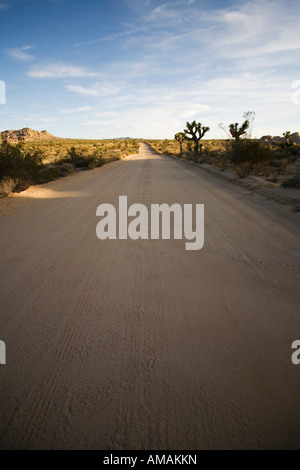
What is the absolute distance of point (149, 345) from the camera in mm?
2252

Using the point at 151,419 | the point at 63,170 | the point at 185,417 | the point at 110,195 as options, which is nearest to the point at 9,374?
the point at 151,419

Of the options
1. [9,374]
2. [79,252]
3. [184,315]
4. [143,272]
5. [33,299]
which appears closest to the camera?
[9,374]

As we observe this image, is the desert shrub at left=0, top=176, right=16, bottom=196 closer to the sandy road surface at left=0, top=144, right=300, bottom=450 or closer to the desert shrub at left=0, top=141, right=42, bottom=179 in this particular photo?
the desert shrub at left=0, top=141, right=42, bottom=179

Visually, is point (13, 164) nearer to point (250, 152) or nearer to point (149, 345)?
point (149, 345)

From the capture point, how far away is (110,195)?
27.9ft

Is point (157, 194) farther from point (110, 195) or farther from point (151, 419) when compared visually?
point (151, 419)

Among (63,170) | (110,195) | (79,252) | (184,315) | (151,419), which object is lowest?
(151,419)

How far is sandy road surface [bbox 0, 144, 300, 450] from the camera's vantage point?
1618 millimetres

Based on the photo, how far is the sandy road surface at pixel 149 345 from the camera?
162cm

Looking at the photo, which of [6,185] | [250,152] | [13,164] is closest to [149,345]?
[6,185]

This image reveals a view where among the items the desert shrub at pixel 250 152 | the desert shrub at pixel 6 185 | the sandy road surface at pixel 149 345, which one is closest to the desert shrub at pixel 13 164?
A: the desert shrub at pixel 6 185

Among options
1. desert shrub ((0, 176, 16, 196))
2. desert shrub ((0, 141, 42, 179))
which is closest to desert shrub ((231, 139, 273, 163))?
desert shrub ((0, 141, 42, 179))

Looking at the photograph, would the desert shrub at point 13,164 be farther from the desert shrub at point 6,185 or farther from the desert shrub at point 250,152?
the desert shrub at point 250,152
